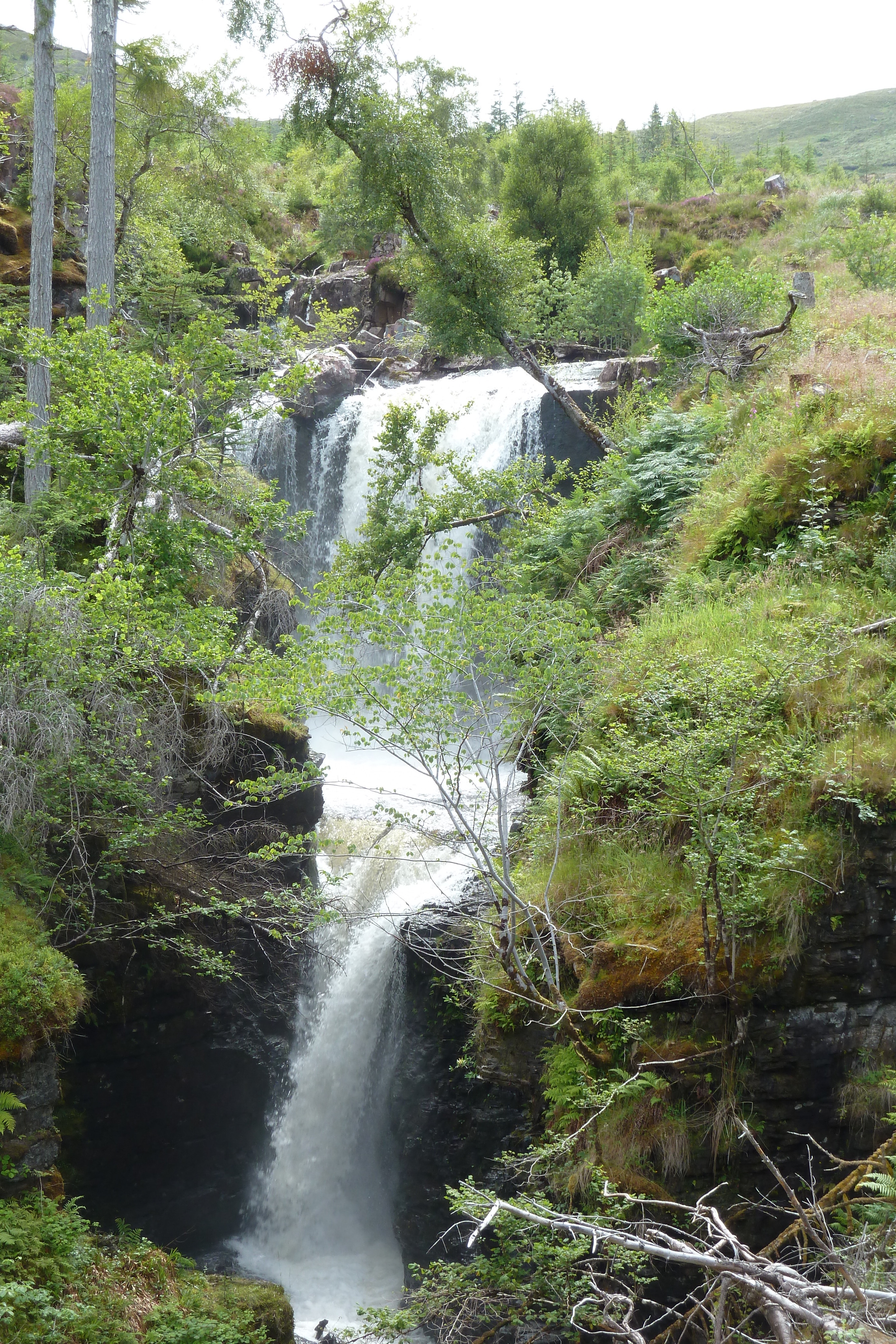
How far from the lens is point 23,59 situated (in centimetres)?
3881

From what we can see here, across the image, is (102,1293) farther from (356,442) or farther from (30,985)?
(356,442)

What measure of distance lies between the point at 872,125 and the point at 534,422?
9885 centimetres

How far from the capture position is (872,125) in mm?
92938

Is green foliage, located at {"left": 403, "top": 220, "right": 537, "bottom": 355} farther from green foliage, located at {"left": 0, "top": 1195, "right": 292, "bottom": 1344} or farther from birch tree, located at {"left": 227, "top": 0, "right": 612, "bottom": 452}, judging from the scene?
green foliage, located at {"left": 0, "top": 1195, "right": 292, "bottom": 1344}

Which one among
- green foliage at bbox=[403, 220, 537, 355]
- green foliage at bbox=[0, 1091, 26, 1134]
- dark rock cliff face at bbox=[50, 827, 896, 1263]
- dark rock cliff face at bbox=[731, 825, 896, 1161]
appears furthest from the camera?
green foliage at bbox=[403, 220, 537, 355]

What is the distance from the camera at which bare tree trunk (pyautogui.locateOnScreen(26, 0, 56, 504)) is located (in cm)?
1085

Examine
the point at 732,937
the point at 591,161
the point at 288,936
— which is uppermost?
the point at 591,161

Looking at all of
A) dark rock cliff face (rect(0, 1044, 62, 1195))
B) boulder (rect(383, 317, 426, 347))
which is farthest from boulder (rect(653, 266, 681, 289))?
dark rock cliff face (rect(0, 1044, 62, 1195))

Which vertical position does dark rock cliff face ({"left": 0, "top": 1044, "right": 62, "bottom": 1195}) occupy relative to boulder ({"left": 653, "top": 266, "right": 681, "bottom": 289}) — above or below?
below

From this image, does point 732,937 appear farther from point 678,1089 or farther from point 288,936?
point 288,936

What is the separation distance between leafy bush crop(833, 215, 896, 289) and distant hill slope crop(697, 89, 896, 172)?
2436 inches

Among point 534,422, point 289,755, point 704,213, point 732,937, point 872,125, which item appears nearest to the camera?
point 732,937

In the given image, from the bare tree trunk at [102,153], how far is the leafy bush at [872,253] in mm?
14005

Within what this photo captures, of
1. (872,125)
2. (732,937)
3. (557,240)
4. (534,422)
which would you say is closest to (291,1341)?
(732,937)
